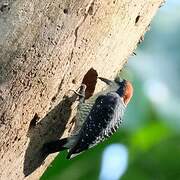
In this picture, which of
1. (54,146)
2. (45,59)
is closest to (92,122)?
(54,146)

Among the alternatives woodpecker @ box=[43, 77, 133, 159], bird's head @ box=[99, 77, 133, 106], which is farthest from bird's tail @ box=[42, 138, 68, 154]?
bird's head @ box=[99, 77, 133, 106]

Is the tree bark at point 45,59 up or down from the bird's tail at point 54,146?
up

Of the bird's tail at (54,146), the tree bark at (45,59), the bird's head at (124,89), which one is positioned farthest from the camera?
the bird's head at (124,89)

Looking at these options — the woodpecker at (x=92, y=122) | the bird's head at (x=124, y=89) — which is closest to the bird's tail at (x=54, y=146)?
the woodpecker at (x=92, y=122)

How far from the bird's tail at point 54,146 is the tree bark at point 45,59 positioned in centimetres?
2

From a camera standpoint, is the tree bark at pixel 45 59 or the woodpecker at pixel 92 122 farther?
→ the woodpecker at pixel 92 122

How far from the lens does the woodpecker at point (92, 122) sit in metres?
2.72

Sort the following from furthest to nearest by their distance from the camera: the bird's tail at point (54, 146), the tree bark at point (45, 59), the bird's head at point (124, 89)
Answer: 1. the bird's head at point (124, 89)
2. the bird's tail at point (54, 146)
3. the tree bark at point (45, 59)

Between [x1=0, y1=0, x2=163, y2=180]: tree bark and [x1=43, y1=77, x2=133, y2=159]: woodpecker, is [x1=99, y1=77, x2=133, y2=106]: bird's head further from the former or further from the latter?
[x1=0, y1=0, x2=163, y2=180]: tree bark

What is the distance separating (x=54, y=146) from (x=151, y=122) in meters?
1.09

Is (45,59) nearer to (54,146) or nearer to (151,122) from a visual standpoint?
(54,146)

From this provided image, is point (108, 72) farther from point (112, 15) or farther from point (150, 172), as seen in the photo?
point (150, 172)

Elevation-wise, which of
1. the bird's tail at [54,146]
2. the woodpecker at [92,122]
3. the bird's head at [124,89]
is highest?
the bird's head at [124,89]

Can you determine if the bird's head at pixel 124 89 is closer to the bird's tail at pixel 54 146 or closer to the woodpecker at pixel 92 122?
the woodpecker at pixel 92 122
